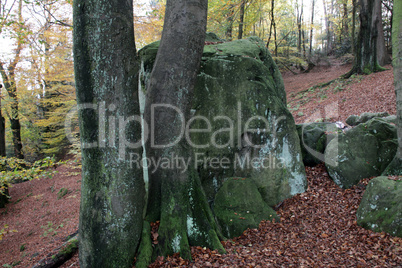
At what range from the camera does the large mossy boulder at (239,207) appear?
4.27 m

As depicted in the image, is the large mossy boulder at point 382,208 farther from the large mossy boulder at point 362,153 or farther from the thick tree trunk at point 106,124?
the thick tree trunk at point 106,124

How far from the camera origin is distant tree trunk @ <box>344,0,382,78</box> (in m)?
12.3

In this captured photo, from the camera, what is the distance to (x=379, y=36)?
45.5ft

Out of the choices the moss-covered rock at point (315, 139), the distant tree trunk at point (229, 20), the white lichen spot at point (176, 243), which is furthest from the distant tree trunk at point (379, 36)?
the white lichen spot at point (176, 243)

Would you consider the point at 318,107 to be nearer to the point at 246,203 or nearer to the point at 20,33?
the point at 246,203

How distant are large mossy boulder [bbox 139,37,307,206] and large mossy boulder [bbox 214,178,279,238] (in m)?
0.31

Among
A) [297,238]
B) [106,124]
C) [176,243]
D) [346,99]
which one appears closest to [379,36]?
[346,99]

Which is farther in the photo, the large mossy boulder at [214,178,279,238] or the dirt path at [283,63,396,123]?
the dirt path at [283,63,396,123]

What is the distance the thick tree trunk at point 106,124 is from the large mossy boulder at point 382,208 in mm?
3817

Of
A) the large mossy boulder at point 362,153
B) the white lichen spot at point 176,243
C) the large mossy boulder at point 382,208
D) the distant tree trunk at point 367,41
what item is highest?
the distant tree trunk at point 367,41

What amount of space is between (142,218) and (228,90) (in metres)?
3.10

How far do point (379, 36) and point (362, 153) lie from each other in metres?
12.6

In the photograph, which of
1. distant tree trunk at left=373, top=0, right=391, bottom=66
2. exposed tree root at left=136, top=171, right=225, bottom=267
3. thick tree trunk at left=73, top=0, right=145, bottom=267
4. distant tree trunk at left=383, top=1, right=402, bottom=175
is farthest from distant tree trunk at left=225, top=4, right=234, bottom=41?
exposed tree root at left=136, top=171, right=225, bottom=267

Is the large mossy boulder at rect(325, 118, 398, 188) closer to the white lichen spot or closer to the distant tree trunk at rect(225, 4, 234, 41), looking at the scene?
the white lichen spot
